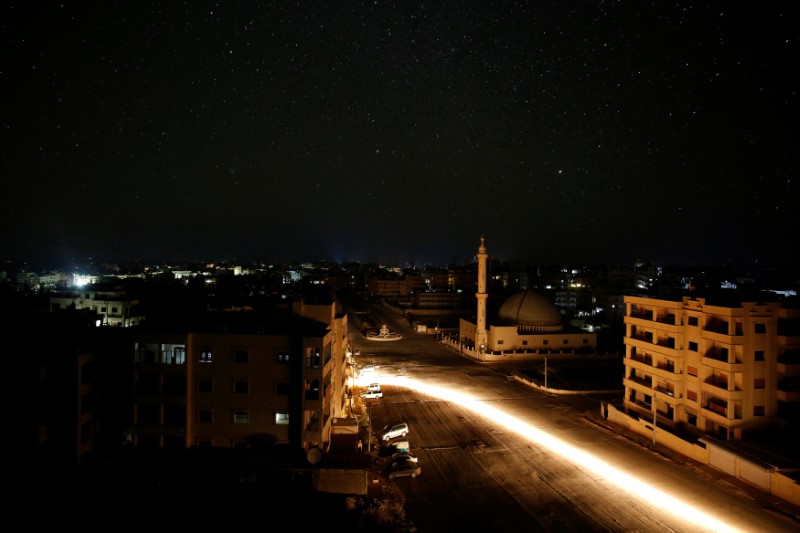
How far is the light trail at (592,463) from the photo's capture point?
59.1 feet

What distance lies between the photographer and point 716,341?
24328 mm

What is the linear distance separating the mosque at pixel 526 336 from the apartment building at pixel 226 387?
30.0m

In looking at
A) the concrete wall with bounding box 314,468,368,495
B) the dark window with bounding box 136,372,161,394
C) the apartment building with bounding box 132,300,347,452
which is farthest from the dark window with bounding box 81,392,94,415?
the concrete wall with bounding box 314,468,368,495

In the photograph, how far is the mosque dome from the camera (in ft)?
174

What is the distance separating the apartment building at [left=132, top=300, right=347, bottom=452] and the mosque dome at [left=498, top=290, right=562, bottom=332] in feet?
116

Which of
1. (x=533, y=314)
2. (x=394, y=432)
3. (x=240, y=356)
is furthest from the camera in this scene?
(x=533, y=314)

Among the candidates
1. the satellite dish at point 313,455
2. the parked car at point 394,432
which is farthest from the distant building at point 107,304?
the satellite dish at point 313,455

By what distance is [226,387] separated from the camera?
2255 centimetres

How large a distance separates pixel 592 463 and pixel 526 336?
96.4 ft

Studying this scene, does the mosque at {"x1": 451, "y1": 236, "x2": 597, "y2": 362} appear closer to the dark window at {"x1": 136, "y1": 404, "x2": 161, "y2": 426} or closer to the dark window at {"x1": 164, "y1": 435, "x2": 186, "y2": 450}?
the dark window at {"x1": 164, "y1": 435, "x2": 186, "y2": 450}

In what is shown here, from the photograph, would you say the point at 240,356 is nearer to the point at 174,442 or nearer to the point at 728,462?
the point at 174,442

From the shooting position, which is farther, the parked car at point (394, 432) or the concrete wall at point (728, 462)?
the parked car at point (394, 432)

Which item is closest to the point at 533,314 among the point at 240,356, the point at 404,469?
the point at 404,469

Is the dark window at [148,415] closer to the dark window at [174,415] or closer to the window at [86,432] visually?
the dark window at [174,415]
